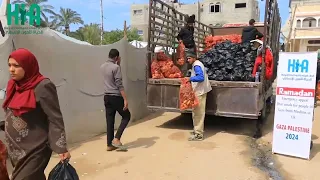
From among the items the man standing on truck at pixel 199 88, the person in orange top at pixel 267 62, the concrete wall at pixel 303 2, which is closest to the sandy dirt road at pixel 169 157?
the man standing on truck at pixel 199 88

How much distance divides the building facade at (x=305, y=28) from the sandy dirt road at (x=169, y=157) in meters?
25.5

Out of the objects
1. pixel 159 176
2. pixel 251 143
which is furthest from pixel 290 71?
pixel 159 176

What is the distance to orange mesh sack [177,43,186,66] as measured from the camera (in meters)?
7.91

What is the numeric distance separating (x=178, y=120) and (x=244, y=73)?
2.28 meters

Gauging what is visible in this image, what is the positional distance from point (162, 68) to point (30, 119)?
16.0 ft

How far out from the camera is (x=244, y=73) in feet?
21.8

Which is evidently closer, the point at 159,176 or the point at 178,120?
the point at 159,176

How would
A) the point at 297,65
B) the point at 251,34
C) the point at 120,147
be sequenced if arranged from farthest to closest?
the point at 251,34
the point at 120,147
the point at 297,65

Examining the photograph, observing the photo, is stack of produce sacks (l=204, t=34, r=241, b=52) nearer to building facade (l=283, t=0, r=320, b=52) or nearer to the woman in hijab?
the woman in hijab

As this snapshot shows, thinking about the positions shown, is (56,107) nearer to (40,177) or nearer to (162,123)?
(40,177)

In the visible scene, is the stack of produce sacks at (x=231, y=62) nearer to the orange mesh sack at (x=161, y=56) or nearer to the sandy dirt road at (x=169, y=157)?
the orange mesh sack at (x=161, y=56)

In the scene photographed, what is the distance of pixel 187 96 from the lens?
6105mm

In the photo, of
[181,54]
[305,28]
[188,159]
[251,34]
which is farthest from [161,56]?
[305,28]

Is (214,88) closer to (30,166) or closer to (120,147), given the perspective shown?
(120,147)
